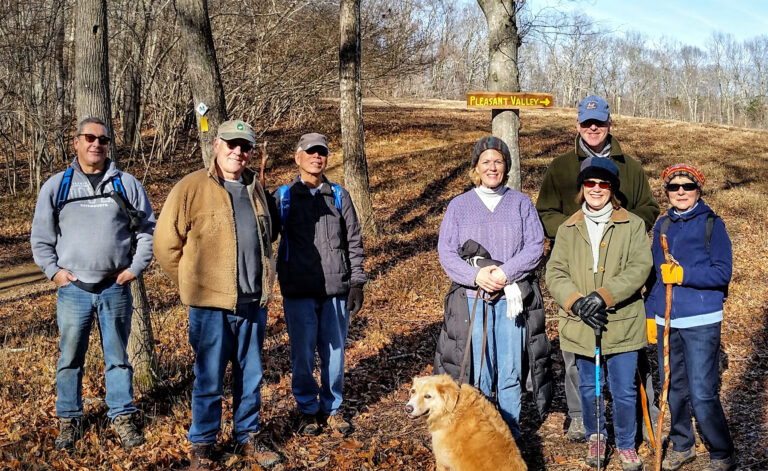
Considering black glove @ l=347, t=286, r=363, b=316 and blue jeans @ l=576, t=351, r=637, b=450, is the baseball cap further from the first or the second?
blue jeans @ l=576, t=351, r=637, b=450

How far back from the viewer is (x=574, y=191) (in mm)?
4832

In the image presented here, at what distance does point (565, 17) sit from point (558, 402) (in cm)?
705

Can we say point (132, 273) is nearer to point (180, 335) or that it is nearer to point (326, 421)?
point (326, 421)

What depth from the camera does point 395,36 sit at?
62.1 feet

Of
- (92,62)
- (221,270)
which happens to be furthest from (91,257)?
(92,62)

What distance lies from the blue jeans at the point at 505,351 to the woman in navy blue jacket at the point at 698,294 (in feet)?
3.44

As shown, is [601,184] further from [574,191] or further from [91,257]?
[91,257]

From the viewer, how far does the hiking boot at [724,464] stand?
13.3ft

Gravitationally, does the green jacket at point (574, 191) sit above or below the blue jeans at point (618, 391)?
above

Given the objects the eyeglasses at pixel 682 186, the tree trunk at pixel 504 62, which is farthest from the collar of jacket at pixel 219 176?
the tree trunk at pixel 504 62

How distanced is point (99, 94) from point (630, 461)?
5.84 m

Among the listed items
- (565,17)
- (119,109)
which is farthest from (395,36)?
(119,109)

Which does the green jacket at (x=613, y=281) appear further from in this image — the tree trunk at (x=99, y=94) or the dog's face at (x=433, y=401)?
the tree trunk at (x=99, y=94)

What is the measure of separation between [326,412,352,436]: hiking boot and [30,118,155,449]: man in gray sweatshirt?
1.52 meters
